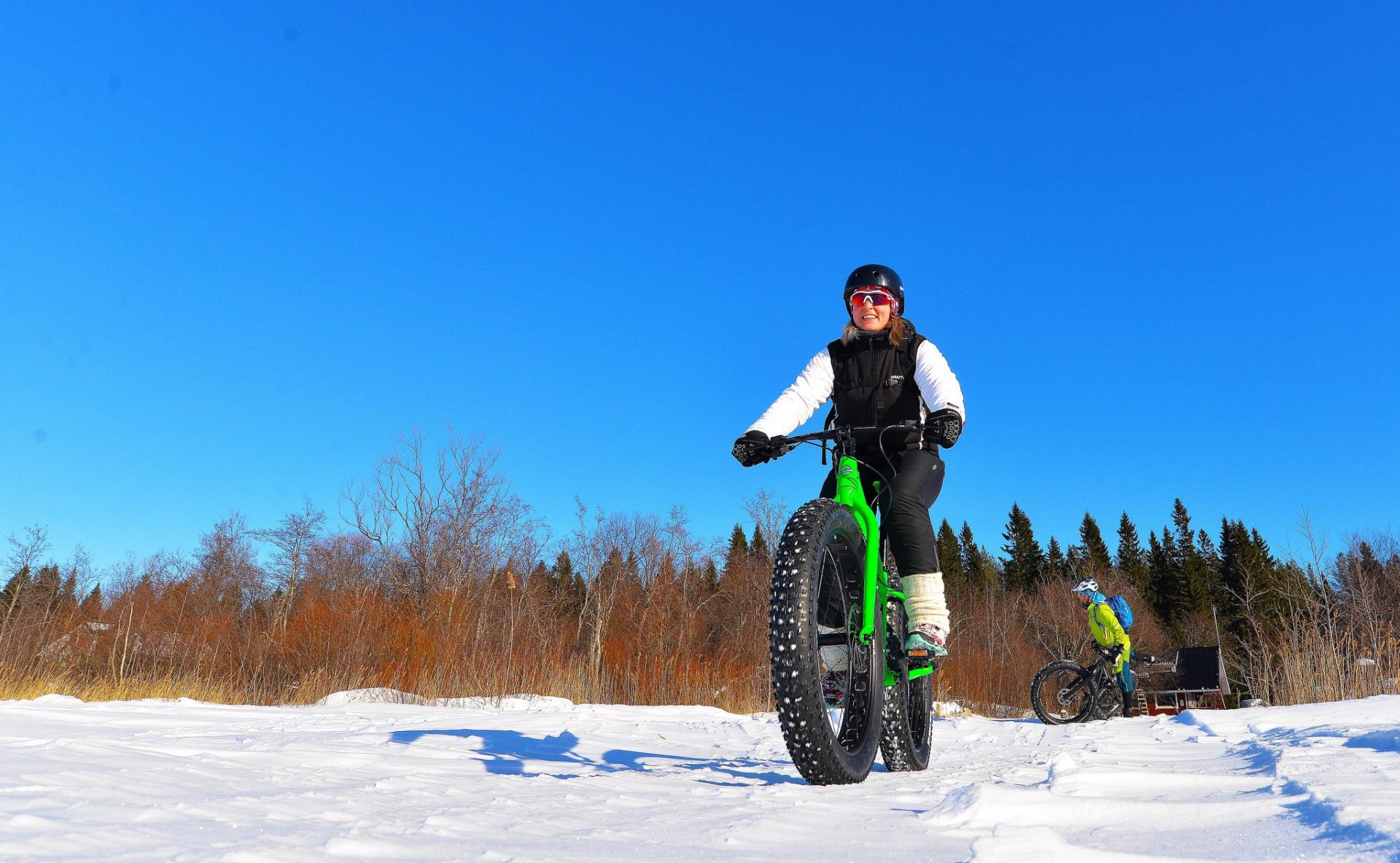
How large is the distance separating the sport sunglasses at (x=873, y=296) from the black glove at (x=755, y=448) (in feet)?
2.74

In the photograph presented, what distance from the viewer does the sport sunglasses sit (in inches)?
145

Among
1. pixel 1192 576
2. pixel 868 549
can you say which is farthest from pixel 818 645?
pixel 1192 576

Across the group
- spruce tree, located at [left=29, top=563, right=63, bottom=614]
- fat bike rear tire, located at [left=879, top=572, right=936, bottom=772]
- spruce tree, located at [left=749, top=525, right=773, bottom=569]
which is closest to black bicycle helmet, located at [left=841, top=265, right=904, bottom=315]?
fat bike rear tire, located at [left=879, top=572, right=936, bottom=772]

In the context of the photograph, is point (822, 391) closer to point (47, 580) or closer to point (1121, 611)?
point (1121, 611)

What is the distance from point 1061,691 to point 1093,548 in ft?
208

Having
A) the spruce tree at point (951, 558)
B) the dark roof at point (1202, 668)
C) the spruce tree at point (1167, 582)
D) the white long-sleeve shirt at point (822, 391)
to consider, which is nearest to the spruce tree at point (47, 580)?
the white long-sleeve shirt at point (822, 391)

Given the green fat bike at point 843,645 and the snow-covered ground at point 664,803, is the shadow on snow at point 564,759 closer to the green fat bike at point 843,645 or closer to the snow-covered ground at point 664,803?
the snow-covered ground at point 664,803

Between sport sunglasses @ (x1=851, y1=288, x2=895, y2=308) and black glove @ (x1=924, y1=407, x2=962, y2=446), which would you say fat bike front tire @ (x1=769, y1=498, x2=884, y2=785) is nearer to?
black glove @ (x1=924, y1=407, x2=962, y2=446)

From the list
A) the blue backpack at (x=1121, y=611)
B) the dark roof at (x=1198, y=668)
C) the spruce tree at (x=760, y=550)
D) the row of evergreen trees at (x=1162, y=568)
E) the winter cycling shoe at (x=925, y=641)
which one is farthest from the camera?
the row of evergreen trees at (x=1162, y=568)

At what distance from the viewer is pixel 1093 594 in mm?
10328

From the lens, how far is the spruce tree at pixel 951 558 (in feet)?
217

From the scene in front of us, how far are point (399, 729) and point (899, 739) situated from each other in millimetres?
2819

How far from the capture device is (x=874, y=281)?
370cm

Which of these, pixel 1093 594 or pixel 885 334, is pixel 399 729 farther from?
pixel 1093 594
